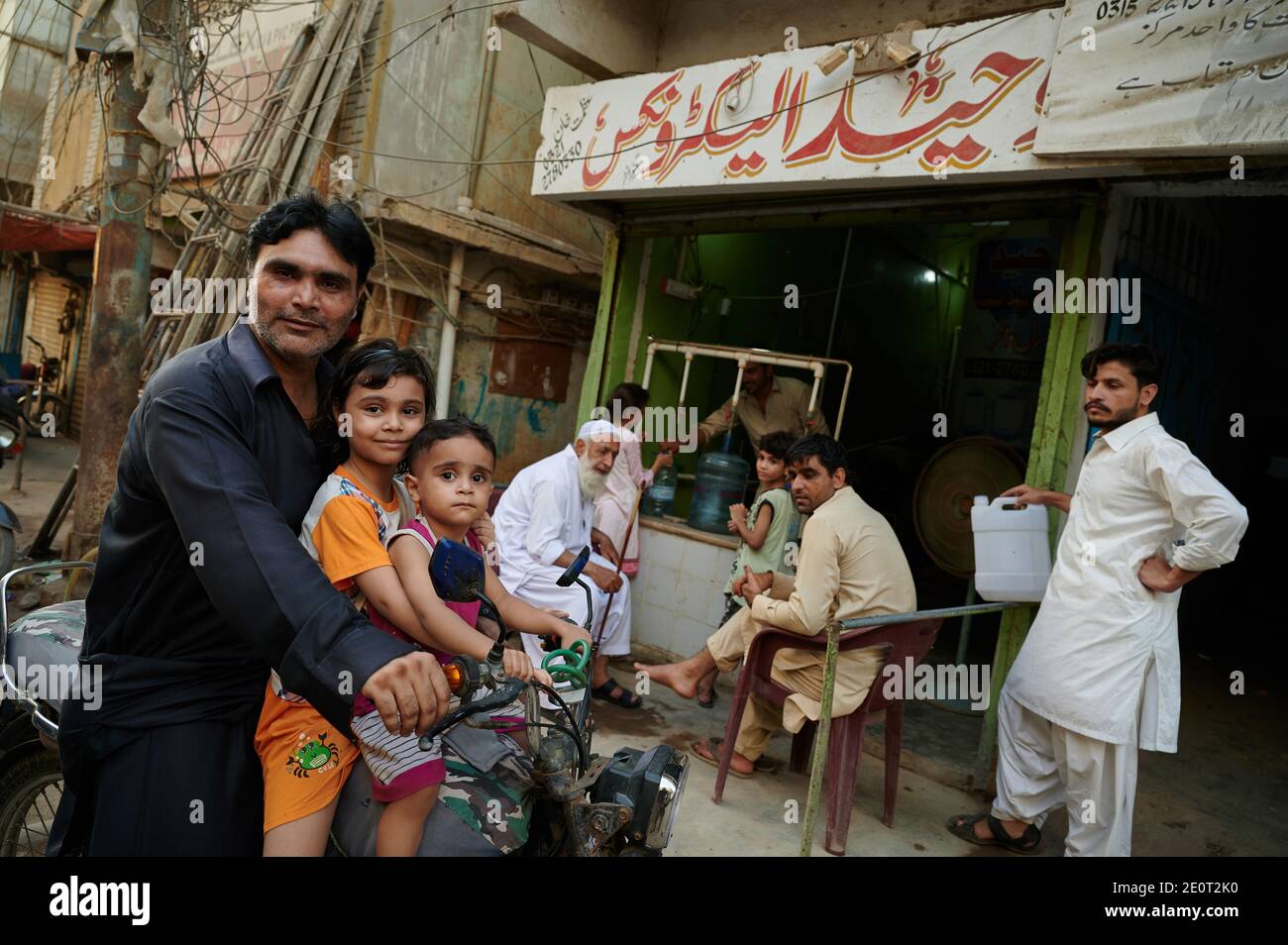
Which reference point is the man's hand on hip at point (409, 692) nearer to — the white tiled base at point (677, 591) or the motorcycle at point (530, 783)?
the motorcycle at point (530, 783)

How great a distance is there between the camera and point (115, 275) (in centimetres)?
606

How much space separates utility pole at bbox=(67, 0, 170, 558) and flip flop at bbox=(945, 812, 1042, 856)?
20.1 ft

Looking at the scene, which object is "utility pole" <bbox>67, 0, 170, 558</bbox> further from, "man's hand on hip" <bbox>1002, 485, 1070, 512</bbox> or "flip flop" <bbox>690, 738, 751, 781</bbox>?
"man's hand on hip" <bbox>1002, 485, 1070, 512</bbox>

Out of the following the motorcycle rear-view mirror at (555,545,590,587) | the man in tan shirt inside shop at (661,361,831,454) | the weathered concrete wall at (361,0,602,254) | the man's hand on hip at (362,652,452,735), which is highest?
the weathered concrete wall at (361,0,602,254)

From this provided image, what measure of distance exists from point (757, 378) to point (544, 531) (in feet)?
7.89

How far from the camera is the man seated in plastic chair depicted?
13.1ft

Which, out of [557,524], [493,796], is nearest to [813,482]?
[557,524]

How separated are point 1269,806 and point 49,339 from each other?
65.6ft

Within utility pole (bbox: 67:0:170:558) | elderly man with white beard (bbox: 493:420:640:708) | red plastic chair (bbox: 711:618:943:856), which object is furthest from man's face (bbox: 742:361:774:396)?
utility pole (bbox: 67:0:170:558)

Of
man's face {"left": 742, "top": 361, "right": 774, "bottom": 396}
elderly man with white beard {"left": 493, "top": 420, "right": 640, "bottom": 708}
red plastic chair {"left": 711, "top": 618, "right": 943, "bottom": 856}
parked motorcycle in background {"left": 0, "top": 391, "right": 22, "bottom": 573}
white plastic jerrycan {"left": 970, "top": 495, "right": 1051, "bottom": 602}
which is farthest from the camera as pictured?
man's face {"left": 742, "top": 361, "right": 774, "bottom": 396}

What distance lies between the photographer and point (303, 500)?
6.11 feet

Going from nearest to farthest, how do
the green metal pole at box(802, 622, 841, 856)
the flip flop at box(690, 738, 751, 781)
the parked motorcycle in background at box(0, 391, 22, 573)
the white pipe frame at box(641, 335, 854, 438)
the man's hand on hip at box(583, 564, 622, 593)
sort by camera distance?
the green metal pole at box(802, 622, 841, 856), the flip flop at box(690, 738, 751, 781), the man's hand on hip at box(583, 564, 622, 593), the parked motorcycle in background at box(0, 391, 22, 573), the white pipe frame at box(641, 335, 854, 438)

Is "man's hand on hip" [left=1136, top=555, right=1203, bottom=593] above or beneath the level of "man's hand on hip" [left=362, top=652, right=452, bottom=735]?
above
